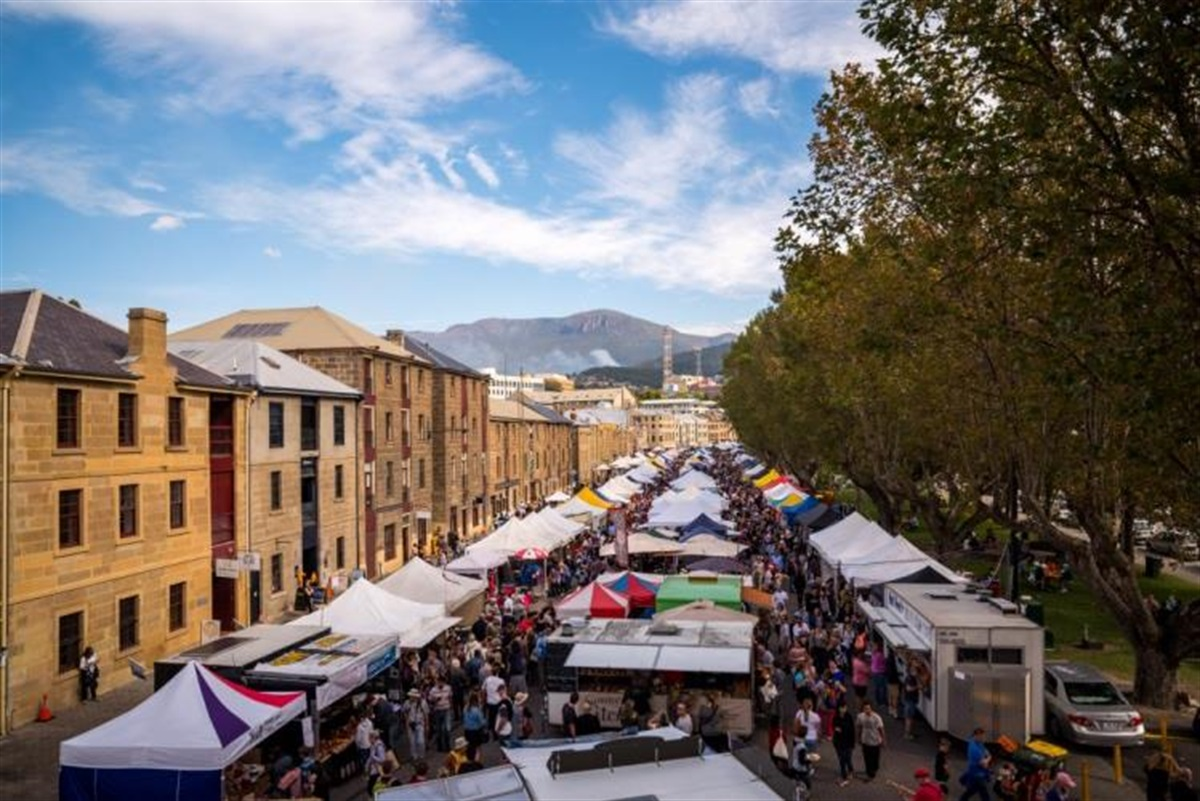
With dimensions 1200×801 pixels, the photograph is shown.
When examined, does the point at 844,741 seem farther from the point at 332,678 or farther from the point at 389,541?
the point at 389,541

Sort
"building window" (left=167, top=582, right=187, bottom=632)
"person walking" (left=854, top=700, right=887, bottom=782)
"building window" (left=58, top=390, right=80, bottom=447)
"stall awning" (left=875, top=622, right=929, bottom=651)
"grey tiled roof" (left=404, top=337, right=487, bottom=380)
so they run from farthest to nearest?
"grey tiled roof" (left=404, top=337, right=487, bottom=380), "building window" (left=167, top=582, right=187, bottom=632), "building window" (left=58, top=390, right=80, bottom=447), "stall awning" (left=875, top=622, right=929, bottom=651), "person walking" (left=854, top=700, right=887, bottom=782)

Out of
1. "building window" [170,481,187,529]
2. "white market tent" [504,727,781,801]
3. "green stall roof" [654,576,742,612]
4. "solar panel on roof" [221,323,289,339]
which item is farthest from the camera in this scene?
"solar panel on roof" [221,323,289,339]

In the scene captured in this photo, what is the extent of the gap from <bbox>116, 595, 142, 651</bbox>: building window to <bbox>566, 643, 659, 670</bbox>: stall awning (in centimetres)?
1290

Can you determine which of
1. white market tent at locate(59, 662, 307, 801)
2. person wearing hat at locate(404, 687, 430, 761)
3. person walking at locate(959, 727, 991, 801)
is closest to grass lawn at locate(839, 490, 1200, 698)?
person walking at locate(959, 727, 991, 801)

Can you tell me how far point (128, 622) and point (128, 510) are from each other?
2895 mm

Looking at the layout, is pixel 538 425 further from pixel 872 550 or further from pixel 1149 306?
pixel 1149 306

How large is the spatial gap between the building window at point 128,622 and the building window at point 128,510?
5.60 feet

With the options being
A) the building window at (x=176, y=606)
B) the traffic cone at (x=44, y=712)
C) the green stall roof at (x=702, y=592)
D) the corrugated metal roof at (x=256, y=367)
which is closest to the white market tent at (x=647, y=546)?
the green stall roof at (x=702, y=592)

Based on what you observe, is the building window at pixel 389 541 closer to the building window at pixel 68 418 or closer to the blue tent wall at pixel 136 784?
the building window at pixel 68 418

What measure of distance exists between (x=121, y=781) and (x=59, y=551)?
34.7ft

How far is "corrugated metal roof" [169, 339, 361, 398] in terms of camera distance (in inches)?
1243

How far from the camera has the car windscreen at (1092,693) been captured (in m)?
17.4

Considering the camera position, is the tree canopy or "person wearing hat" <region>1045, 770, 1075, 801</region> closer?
the tree canopy

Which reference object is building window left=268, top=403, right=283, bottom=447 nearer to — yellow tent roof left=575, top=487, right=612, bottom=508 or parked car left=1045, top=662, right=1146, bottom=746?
yellow tent roof left=575, top=487, right=612, bottom=508
